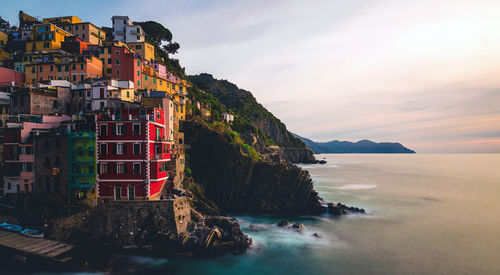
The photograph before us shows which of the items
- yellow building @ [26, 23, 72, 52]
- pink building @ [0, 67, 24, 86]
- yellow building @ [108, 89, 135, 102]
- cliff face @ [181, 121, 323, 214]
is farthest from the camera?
yellow building @ [26, 23, 72, 52]

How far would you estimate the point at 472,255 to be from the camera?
42.7 meters

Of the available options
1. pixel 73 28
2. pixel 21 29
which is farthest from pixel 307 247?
pixel 21 29

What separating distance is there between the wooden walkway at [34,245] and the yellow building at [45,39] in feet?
158

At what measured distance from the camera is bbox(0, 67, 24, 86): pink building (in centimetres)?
5720

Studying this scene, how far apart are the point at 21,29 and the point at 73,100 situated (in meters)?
45.2

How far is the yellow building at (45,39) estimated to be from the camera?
66.4 meters

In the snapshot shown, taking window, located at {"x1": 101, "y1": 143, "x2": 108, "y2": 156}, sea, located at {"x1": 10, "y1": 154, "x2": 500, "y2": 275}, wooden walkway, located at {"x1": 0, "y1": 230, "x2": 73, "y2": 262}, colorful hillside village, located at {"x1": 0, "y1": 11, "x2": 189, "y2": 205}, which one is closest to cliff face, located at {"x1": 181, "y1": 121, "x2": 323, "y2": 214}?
sea, located at {"x1": 10, "y1": 154, "x2": 500, "y2": 275}

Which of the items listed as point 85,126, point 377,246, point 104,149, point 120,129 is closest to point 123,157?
point 104,149

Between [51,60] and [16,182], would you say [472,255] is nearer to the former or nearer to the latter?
[16,182]

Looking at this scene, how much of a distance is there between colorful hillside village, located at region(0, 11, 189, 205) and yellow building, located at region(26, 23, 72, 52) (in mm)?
232

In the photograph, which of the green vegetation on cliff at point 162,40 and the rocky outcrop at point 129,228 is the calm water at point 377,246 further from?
the green vegetation on cliff at point 162,40

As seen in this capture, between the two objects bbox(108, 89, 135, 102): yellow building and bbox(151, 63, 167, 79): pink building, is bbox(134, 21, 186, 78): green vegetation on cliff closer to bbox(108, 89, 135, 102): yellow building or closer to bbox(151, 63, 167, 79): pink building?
bbox(151, 63, 167, 79): pink building

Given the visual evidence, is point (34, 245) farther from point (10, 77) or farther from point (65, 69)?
point (10, 77)

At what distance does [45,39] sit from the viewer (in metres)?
67.2
